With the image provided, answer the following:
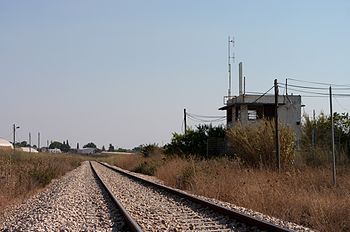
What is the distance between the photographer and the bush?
32406mm

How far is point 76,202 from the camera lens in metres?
19.8

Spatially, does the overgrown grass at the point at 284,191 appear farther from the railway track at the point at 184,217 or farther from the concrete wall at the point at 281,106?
the concrete wall at the point at 281,106

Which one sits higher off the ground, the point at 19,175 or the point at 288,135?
the point at 288,135

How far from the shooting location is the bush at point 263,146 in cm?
3241

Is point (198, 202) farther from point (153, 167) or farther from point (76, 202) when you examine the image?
point (153, 167)

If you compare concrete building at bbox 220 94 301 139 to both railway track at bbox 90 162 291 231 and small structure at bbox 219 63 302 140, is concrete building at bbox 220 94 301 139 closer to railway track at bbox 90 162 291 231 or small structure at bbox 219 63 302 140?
small structure at bbox 219 63 302 140

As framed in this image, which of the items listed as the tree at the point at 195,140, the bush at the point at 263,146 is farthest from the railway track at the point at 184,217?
the tree at the point at 195,140

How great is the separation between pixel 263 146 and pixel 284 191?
581 inches

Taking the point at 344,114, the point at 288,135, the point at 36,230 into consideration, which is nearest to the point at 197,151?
the point at 344,114

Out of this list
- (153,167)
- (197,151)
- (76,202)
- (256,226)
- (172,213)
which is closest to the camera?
(256,226)

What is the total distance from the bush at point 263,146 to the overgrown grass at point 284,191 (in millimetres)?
3622

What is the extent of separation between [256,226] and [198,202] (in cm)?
554

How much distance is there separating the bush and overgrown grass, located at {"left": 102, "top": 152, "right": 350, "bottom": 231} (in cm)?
362

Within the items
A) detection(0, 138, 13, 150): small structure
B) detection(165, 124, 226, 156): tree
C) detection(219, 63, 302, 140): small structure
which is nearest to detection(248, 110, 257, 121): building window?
detection(219, 63, 302, 140): small structure
